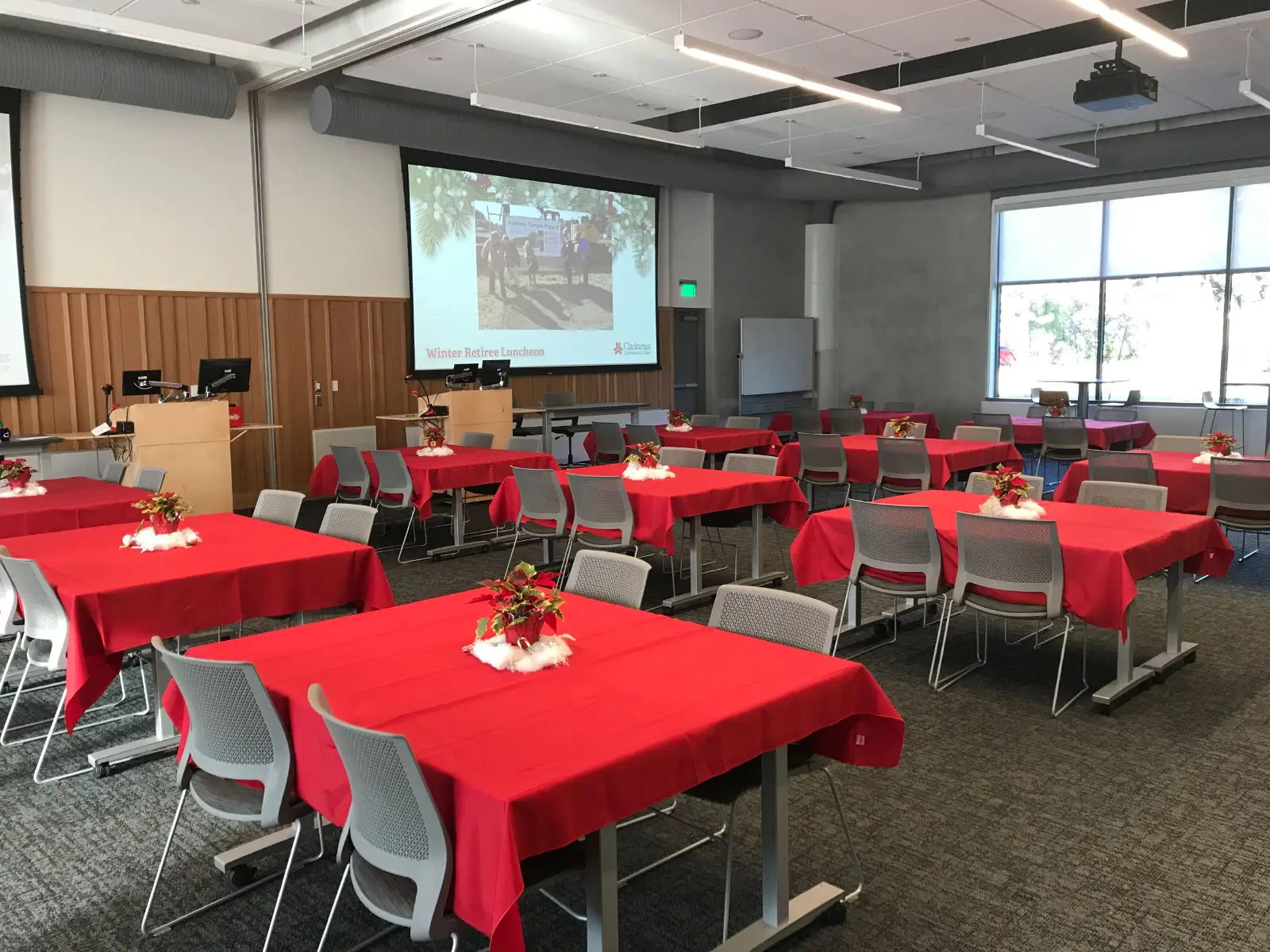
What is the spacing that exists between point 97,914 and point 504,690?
4.90 feet

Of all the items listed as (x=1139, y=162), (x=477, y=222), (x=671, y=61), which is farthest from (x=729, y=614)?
(x=1139, y=162)

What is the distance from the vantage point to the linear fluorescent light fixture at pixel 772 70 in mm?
7316

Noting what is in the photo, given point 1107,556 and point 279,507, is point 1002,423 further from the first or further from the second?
point 279,507

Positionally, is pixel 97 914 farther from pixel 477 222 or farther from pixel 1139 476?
pixel 477 222

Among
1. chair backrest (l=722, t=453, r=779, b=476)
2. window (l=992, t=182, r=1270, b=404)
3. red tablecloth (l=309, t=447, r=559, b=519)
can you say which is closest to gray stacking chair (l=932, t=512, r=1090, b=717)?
chair backrest (l=722, t=453, r=779, b=476)

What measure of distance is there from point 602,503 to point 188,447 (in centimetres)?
333

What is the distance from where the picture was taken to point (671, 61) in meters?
9.46

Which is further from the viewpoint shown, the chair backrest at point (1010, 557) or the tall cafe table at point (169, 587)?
the chair backrest at point (1010, 557)

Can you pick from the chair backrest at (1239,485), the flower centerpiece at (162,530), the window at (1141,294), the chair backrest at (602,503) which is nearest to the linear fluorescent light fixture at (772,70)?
the chair backrest at (602,503)

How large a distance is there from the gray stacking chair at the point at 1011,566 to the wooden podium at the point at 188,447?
5.23m

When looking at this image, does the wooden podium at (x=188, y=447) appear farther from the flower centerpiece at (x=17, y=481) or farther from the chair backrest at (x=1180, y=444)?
the chair backrest at (x=1180, y=444)

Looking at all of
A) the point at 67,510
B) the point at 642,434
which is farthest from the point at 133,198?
the point at 642,434

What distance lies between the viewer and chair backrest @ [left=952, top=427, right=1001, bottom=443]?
9.08 meters

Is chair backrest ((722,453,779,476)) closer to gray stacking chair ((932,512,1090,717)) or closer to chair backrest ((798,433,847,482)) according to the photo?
chair backrest ((798,433,847,482))
